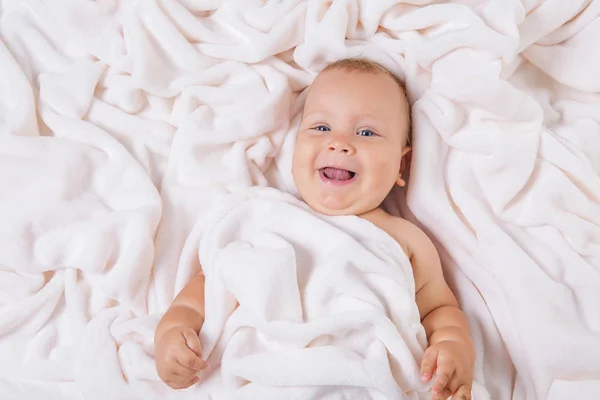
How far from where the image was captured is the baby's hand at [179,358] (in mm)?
1085

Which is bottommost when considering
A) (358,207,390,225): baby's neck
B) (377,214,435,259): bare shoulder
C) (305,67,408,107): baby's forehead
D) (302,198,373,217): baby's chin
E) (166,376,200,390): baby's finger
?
(166,376,200,390): baby's finger

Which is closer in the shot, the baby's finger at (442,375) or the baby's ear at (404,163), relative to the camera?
the baby's finger at (442,375)

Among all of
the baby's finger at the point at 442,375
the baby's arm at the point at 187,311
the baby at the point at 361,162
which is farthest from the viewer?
Result: the baby at the point at 361,162

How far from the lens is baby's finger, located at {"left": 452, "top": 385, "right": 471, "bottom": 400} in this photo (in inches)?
42.7

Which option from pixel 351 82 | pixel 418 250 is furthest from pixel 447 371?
pixel 351 82

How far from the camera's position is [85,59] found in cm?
142

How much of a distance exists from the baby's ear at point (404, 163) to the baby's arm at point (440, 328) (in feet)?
0.33

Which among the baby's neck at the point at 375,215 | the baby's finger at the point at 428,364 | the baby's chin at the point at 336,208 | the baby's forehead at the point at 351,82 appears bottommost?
the baby's finger at the point at 428,364

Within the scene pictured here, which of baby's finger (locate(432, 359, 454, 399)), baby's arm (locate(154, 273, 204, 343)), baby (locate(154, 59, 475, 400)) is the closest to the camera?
baby's finger (locate(432, 359, 454, 399))

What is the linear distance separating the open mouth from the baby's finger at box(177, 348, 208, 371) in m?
0.42

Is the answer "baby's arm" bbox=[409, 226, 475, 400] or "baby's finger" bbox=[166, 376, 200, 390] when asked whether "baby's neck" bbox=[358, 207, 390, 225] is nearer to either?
"baby's arm" bbox=[409, 226, 475, 400]

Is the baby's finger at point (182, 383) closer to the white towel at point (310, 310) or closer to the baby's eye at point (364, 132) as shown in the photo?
the white towel at point (310, 310)

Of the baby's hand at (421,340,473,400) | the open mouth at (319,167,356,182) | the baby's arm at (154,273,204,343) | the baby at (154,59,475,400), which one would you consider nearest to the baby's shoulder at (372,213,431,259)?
the baby at (154,59,475,400)

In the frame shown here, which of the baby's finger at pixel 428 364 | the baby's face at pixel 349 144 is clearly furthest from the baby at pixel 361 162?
the baby's finger at pixel 428 364
